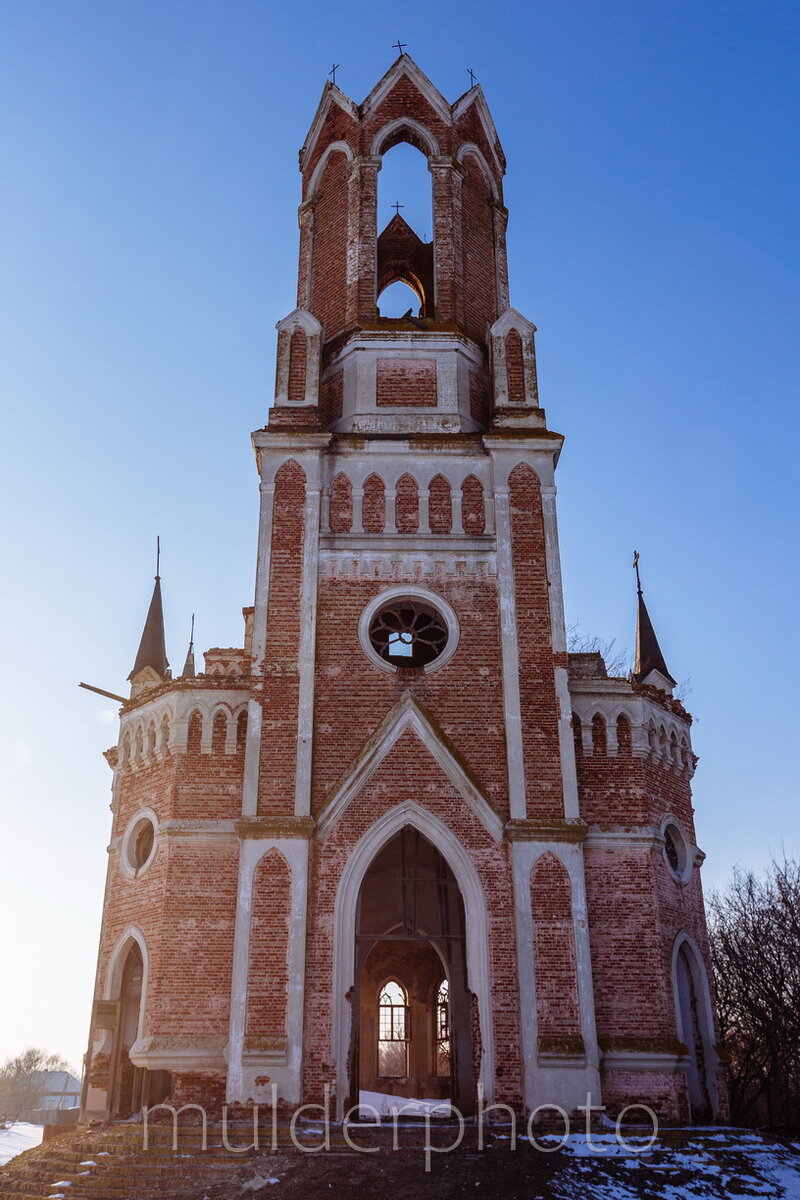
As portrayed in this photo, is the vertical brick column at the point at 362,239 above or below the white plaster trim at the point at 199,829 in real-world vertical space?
→ above

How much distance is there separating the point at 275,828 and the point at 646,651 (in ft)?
31.9

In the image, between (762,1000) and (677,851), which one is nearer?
(677,851)

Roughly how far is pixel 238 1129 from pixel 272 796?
4556 mm

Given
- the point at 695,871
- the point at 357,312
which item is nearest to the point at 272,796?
the point at 695,871

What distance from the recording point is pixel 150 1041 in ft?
50.4

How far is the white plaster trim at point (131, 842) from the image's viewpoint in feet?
56.7

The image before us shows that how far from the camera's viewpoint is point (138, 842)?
1794 cm

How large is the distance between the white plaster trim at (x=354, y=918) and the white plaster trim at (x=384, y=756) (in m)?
0.56

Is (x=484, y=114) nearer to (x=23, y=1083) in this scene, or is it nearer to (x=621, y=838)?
(x=621, y=838)

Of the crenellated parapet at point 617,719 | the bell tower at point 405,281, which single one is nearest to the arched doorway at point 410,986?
the crenellated parapet at point 617,719

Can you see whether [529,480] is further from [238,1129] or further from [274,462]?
[238,1129]

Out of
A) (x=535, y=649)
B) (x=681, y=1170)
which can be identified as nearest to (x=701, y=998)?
(x=681, y=1170)

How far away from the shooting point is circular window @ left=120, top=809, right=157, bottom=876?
57.9 ft

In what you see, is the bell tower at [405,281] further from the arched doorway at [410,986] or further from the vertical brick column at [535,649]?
the arched doorway at [410,986]
